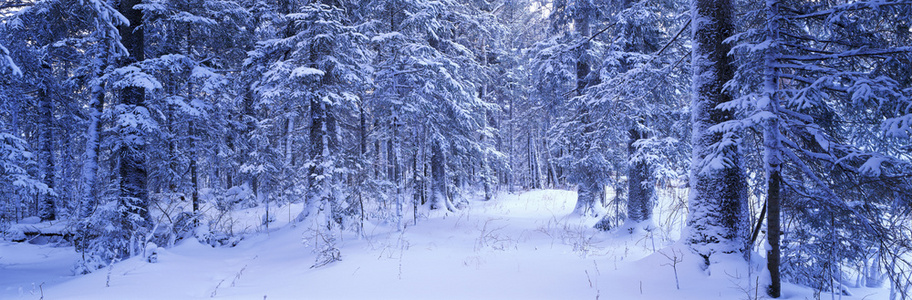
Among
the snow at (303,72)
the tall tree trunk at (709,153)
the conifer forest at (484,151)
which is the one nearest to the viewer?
the conifer forest at (484,151)

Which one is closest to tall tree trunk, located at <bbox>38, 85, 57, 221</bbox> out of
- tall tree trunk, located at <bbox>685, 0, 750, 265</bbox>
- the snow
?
the snow

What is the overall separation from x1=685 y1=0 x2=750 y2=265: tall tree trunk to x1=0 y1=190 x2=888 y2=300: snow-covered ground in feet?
1.12

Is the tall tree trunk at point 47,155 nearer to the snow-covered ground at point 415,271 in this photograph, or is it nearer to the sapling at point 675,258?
the snow-covered ground at point 415,271

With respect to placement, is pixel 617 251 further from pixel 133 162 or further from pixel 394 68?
pixel 133 162

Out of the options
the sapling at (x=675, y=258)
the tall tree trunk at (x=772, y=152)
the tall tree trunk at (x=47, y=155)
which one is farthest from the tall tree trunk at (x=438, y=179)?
the tall tree trunk at (x=47, y=155)

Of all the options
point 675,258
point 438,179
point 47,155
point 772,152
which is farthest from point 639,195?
point 47,155

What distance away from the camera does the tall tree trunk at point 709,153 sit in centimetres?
501

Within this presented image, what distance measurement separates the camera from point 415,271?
600 centimetres

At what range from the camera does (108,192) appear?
341 inches

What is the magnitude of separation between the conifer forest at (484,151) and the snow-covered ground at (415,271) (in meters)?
0.06

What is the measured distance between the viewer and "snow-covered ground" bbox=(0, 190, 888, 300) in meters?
4.75

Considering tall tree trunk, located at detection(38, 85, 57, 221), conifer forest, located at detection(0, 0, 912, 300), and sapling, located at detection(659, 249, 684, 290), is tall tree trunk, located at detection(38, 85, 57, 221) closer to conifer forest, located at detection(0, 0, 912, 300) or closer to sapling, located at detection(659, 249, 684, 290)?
conifer forest, located at detection(0, 0, 912, 300)

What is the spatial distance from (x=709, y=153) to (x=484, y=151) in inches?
406

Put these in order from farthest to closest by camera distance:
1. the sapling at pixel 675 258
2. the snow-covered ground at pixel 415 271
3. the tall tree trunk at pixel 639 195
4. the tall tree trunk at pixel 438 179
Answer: the tall tree trunk at pixel 438 179, the tall tree trunk at pixel 639 195, the sapling at pixel 675 258, the snow-covered ground at pixel 415 271
